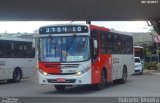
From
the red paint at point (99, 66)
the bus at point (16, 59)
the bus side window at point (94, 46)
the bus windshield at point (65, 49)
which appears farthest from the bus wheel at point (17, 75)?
the bus side window at point (94, 46)

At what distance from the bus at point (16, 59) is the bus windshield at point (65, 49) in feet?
20.8

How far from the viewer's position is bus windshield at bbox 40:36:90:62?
21344 millimetres

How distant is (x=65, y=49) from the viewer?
2147 cm

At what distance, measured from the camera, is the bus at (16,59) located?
2931 centimetres

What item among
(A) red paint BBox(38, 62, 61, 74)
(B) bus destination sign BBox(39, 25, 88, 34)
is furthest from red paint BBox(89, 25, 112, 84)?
(A) red paint BBox(38, 62, 61, 74)

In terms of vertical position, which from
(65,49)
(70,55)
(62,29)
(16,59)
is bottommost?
(16,59)

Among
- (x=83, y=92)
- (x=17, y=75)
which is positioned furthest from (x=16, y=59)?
(x=83, y=92)

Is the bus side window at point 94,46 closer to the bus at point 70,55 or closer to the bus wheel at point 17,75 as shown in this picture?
the bus at point 70,55

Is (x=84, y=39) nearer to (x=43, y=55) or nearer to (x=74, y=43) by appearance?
(x=74, y=43)

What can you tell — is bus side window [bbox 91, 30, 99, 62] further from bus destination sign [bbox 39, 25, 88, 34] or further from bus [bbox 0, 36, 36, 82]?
bus [bbox 0, 36, 36, 82]

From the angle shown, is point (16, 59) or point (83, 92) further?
point (16, 59)

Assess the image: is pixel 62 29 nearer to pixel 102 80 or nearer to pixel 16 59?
pixel 102 80

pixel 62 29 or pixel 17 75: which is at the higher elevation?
pixel 62 29

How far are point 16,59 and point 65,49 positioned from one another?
9773 millimetres
